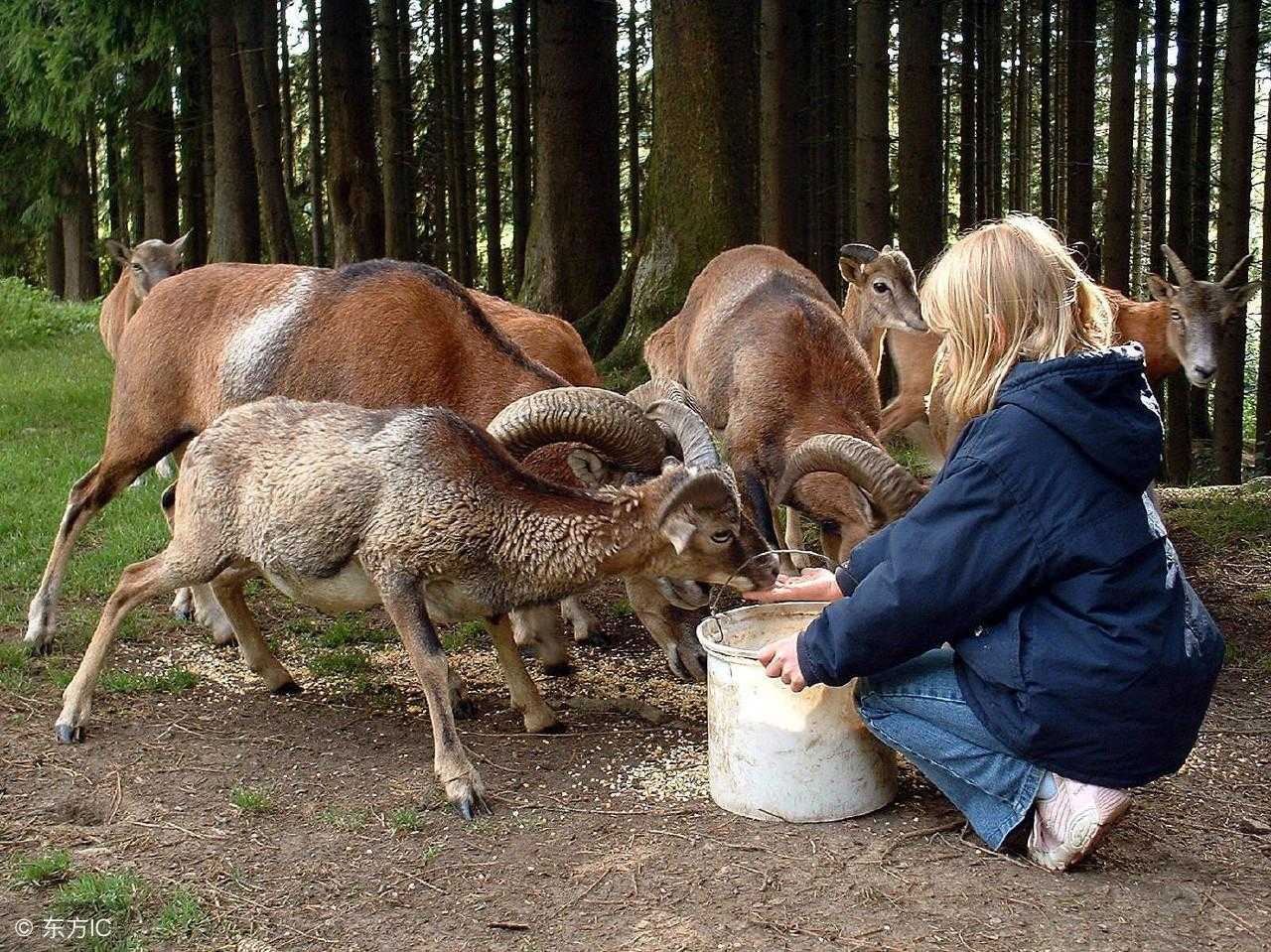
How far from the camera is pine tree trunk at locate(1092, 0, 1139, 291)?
16172mm

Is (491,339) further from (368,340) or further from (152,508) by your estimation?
(152,508)

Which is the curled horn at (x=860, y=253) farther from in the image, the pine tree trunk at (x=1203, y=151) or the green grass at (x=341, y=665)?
the pine tree trunk at (x=1203, y=151)

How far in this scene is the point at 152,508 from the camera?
1060 cm

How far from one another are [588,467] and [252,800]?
2.14 metres

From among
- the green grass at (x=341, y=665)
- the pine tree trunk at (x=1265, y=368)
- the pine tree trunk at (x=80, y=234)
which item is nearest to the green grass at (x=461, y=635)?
the green grass at (x=341, y=665)

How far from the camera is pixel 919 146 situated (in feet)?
44.8

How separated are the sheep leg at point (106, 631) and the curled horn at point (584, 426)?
1594 millimetres

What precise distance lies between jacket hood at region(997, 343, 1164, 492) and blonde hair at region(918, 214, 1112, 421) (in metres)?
0.18

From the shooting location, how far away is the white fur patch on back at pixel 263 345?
7.43 meters

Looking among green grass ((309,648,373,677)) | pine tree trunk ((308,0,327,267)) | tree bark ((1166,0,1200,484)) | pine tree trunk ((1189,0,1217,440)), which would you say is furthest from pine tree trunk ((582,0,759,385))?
pine tree trunk ((308,0,327,267))

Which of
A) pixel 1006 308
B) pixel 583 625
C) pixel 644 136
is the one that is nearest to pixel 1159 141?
pixel 644 136

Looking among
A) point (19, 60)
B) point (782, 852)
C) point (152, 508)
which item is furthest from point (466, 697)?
point (19, 60)

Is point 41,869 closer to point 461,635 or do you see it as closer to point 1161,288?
point 461,635

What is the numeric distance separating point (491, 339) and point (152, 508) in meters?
4.48
